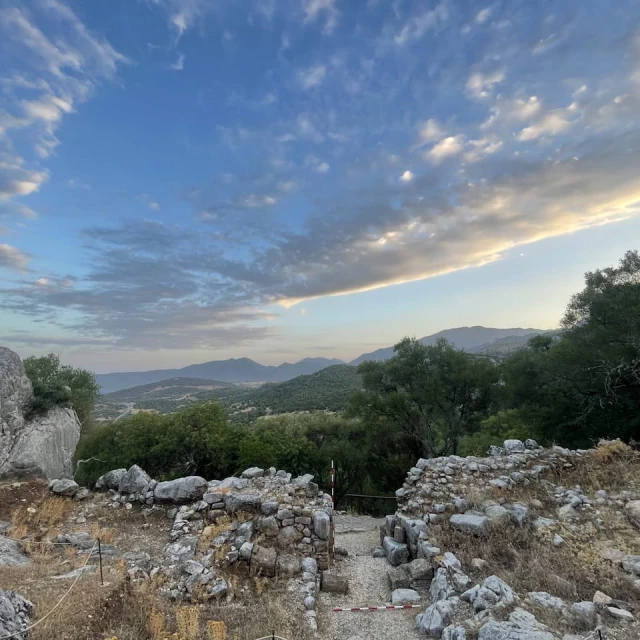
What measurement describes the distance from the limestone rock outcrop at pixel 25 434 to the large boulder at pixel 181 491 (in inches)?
184

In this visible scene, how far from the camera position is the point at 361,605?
810 centimetres

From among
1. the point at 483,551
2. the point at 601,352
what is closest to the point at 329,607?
the point at 483,551

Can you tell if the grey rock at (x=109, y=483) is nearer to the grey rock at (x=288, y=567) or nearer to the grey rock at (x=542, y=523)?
the grey rock at (x=288, y=567)

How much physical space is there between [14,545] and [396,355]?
21.4 m

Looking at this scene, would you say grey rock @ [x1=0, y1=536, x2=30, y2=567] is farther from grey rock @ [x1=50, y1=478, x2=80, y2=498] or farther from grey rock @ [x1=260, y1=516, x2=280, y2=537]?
grey rock @ [x1=260, y1=516, x2=280, y2=537]

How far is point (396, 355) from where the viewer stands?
25859mm

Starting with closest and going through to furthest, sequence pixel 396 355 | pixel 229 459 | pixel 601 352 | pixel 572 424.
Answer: pixel 601 352 → pixel 572 424 → pixel 229 459 → pixel 396 355

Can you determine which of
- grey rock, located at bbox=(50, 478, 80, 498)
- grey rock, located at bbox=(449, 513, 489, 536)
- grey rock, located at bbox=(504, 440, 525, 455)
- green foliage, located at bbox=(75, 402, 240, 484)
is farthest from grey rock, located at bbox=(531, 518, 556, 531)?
green foliage, located at bbox=(75, 402, 240, 484)

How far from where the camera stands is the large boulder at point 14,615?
4719 mm

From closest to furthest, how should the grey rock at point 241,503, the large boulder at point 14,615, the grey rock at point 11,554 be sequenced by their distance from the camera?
1. the large boulder at point 14,615
2. the grey rock at point 11,554
3. the grey rock at point 241,503

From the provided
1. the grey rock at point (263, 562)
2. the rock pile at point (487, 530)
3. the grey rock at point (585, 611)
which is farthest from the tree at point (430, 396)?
the grey rock at point (585, 611)

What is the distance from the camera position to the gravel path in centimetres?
679

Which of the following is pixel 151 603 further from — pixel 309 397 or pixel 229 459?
pixel 309 397

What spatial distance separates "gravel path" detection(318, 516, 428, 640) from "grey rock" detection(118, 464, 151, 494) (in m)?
6.83
